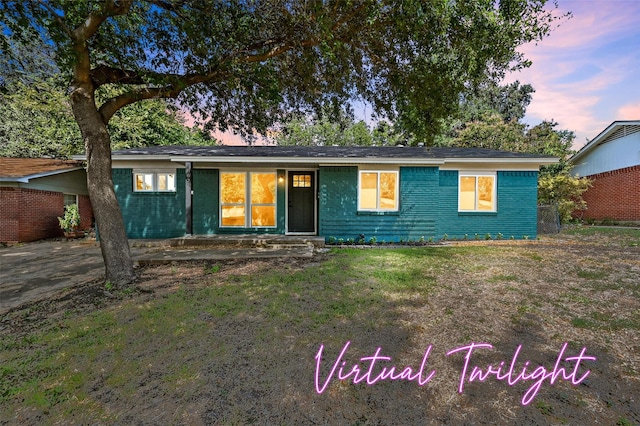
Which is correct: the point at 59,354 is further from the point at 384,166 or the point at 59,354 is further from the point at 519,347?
the point at 384,166

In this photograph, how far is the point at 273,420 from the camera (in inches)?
82.9

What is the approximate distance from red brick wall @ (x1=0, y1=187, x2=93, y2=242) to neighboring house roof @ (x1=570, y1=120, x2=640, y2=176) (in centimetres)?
2692

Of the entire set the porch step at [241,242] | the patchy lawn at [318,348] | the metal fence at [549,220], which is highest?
the metal fence at [549,220]

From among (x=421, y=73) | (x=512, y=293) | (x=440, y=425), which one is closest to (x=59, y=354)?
(x=440, y=425)

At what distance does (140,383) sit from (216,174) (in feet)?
27.2

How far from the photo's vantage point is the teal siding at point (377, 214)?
9.66 m

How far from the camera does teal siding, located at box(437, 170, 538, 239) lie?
10523 mm

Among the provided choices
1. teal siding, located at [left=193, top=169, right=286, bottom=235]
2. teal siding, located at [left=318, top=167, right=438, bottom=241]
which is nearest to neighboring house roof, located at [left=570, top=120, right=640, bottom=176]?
teal siding, located at [left=318, top=167, right=438, bottom=241]

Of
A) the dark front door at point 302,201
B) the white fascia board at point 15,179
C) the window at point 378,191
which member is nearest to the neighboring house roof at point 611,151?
the window at point 378,191

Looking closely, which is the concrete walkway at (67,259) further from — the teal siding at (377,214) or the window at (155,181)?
the window at (155,181)

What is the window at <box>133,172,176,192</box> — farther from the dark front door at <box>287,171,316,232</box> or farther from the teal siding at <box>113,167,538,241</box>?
the dark front door at <box>287,171,316,232</box>

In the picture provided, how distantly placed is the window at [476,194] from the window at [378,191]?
277 cm

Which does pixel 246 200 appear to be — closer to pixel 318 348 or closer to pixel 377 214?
pixel 377 214

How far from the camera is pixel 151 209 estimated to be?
34.0 ft
